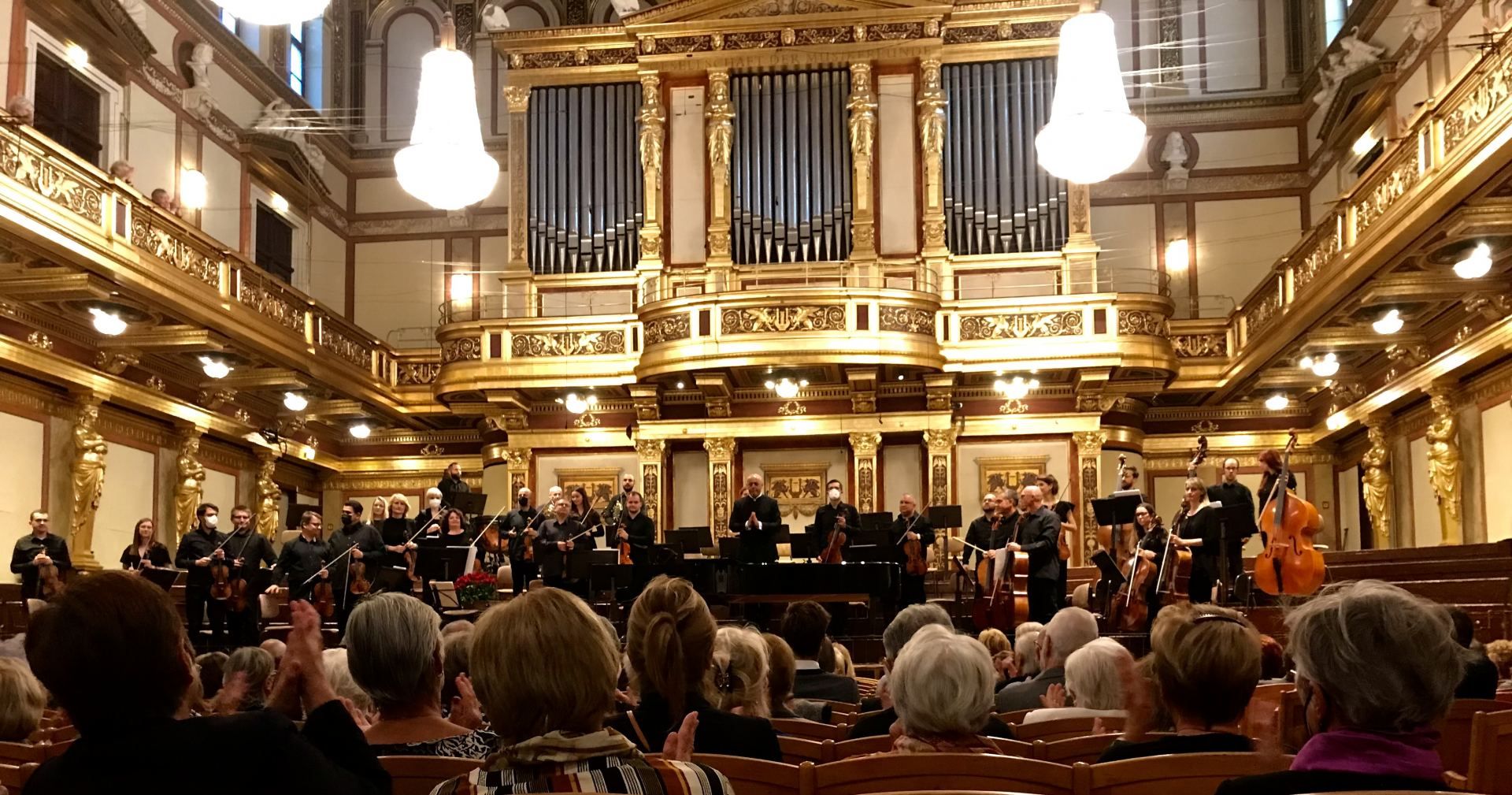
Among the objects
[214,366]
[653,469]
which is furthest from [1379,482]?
[214,366]

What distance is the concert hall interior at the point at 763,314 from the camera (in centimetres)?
1207

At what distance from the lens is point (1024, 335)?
1702cm

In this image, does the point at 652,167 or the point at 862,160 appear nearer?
the point at 862,160

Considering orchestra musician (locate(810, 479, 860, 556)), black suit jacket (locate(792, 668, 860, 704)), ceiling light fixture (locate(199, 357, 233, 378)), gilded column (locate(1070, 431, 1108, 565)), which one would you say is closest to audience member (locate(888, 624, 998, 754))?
black suit jacket (locate(792, 668, 860, 704))

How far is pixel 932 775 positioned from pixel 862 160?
15630 millimetres

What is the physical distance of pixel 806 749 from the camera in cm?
347

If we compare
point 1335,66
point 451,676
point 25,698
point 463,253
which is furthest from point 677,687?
point 463,253

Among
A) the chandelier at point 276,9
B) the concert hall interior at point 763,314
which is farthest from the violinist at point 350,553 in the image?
the chandelier at point 276,9

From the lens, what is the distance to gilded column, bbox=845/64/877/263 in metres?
17.8

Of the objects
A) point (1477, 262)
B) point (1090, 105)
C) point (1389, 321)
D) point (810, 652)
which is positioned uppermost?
point (1090, 105)

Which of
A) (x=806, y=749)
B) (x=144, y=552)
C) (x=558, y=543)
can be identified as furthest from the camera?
(x=558, y=543)

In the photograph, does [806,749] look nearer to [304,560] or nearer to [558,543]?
[558,543]

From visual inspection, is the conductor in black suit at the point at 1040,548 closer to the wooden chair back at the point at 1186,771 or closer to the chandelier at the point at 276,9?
the chandelier at the point at 276,9

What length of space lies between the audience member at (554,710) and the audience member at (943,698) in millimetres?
971
